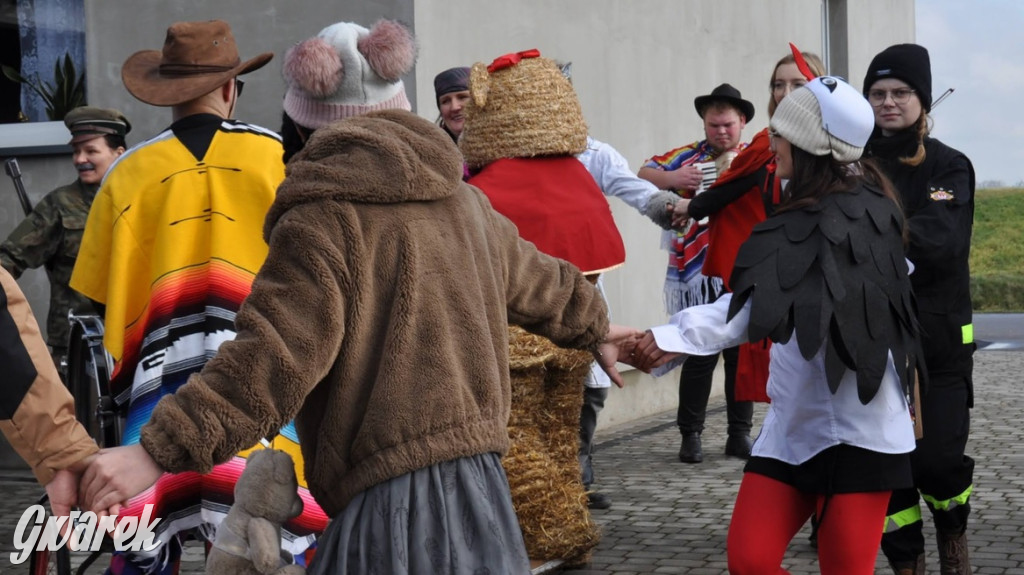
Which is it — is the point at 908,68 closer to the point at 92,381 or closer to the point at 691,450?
the point at 92,381

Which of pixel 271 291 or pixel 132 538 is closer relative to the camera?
pixel 271 291

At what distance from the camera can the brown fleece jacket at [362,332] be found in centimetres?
266

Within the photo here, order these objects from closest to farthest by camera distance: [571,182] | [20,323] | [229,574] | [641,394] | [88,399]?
[229,574] < [20,323] < [88,399] < [571,182] < [641,394]

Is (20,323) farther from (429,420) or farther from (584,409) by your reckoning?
(584,409)

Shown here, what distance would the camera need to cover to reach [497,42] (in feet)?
28.7

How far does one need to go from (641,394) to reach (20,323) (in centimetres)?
808

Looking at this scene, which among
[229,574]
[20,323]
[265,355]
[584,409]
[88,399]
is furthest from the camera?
[584,409]

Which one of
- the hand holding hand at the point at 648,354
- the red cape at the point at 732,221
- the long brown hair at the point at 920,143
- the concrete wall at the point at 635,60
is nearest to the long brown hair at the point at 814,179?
the hand holding hand at the point at 648,354

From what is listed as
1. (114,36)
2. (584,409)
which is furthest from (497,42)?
(584,409)

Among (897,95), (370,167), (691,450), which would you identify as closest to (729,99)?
(691,450)

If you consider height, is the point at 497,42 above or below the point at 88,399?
above

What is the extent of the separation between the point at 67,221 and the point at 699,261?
12.3ft

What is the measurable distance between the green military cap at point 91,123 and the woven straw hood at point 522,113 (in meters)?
2.82

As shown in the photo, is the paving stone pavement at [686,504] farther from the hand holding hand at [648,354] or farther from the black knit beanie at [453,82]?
the black knit beanie at [453,82]
